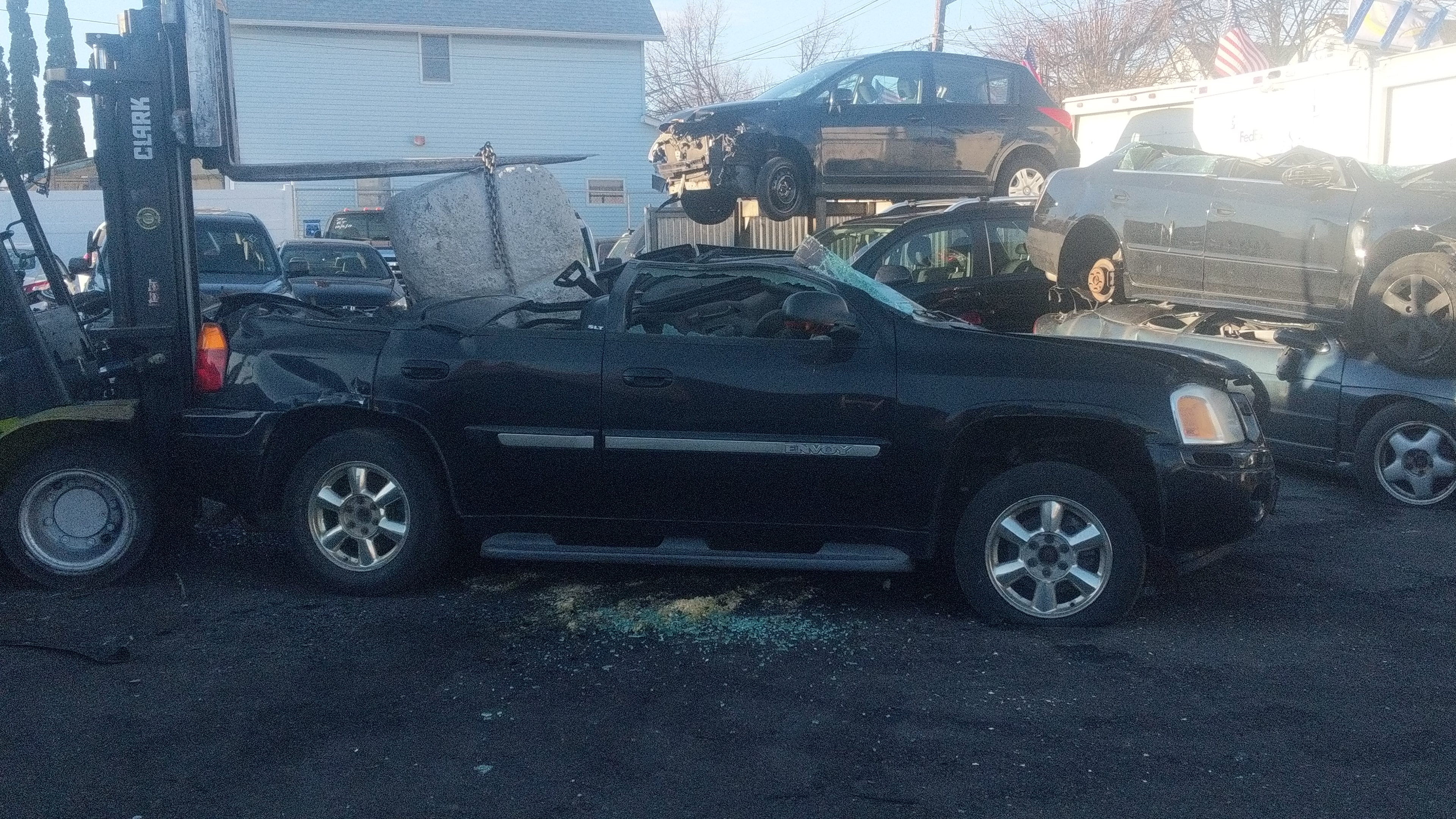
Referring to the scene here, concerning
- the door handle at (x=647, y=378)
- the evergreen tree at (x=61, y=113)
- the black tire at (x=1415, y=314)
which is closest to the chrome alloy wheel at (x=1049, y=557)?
the door handle at (x=647, y=378)

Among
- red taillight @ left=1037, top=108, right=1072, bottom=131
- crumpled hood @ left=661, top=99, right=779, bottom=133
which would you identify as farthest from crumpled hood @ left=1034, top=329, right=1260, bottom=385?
red taillight @ left=1037, top=108, right=1072, bottom=131

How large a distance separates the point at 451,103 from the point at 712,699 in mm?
29215

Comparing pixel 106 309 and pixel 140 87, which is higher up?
pixel 140 87

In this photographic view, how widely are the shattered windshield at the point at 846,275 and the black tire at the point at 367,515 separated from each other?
81.2 inches

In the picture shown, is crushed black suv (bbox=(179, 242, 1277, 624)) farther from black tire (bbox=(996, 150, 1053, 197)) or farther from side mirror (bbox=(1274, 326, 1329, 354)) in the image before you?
black tire (bbox=(996, 150, 1053, 197))

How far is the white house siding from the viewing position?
3105cm

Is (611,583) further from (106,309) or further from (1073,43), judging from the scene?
(1073,43)

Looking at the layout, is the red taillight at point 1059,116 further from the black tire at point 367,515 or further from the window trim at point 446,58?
the window trim at point 446,58

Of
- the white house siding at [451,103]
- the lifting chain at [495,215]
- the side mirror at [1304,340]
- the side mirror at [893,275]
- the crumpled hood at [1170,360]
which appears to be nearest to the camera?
the crumpled hood at [1170,360]

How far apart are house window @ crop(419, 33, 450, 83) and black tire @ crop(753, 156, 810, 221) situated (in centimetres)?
2128

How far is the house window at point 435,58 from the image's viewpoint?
3192 centimetres

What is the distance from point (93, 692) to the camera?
4953 millimetres

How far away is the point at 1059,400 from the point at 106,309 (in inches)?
228

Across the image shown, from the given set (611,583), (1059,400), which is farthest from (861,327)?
(611,583)
